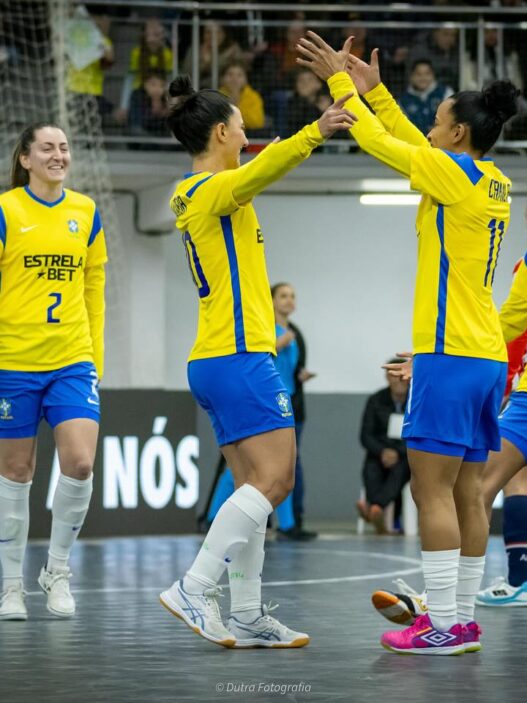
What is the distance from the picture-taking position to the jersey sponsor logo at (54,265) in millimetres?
6930

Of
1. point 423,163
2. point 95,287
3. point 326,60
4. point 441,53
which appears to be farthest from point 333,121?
point 441,53

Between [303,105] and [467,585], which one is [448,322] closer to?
[467,585]

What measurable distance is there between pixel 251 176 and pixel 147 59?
9.48m

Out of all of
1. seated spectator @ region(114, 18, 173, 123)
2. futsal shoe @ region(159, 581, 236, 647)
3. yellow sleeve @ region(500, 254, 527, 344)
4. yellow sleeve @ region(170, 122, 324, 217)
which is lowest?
futsal shoe @ region(159, 581, 236, 647)

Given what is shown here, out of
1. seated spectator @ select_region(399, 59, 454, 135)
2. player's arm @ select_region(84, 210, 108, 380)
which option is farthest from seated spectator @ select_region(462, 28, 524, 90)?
player's arm @ select_region(84, 210, 108, 380)

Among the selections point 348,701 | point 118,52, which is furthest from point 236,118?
point 118,52

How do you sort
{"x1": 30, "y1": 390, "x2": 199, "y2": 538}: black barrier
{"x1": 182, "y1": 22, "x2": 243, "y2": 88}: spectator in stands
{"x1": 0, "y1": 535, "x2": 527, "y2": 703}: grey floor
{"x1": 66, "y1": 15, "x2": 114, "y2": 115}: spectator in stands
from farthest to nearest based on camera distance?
1. {"x1": 182, "y1": 22, "x2": 243, "y2": 88}: spectator in stands
2. {"x1": 66, "y1": 15, "x2": 114, "y2": 115}: spectator in stands
3. {"x1": 30, "y1": 390, "x2": 199, "y2": 538}: black barrier
4. {"x1": 0, "y1": 535, "x2": 527, "y2": 703}: grey floor

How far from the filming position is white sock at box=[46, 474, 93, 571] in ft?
22.8

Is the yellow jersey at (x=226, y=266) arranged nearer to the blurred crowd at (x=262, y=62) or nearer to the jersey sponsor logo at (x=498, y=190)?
the jersey sponsor logo at (x=498, y=190)

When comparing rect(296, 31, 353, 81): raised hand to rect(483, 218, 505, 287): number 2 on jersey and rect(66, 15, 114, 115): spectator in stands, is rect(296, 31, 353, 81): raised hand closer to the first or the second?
rect(483, 218, 505, 287): number 2 on jersey

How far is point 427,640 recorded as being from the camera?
223 inches

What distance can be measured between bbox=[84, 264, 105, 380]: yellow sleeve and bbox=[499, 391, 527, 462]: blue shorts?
1.98m

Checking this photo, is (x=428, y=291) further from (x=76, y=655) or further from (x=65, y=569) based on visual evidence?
(x=65, y=569)

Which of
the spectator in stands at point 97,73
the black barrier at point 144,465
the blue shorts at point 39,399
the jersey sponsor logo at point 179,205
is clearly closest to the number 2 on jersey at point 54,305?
the blue shorts at point 39,399
